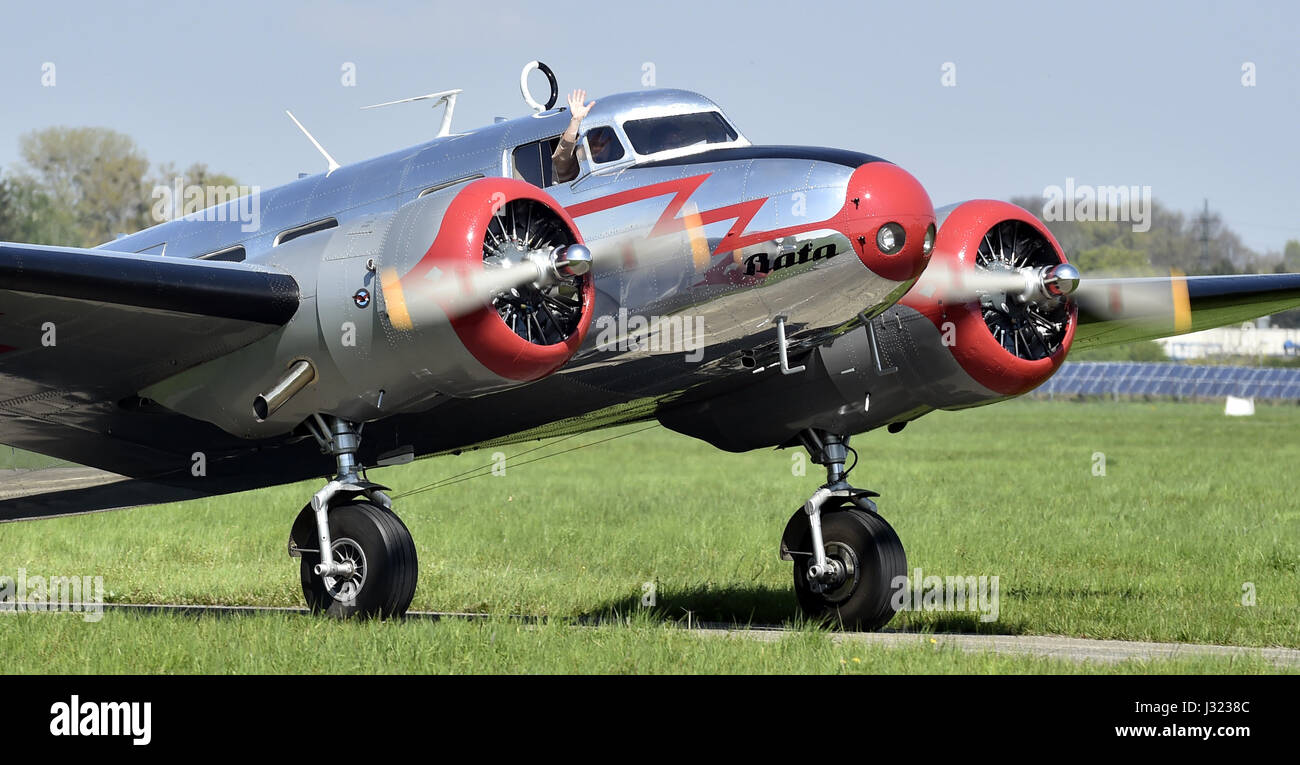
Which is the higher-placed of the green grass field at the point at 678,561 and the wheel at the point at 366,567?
the wheel at the point at 366,567

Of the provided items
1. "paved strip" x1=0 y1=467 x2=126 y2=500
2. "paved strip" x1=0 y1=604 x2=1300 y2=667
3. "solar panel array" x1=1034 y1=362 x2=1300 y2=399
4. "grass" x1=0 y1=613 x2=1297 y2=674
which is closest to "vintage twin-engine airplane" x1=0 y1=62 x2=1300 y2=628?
"paved strip" x1=0 y1=467 x2=126 y2=500

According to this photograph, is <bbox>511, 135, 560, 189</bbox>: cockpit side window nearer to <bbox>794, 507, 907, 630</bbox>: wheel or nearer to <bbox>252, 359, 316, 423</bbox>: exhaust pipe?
<bbox>252, 359, 316, 423</bbox>: exhaust pipe

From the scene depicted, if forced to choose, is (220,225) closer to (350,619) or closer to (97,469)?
(97,469)

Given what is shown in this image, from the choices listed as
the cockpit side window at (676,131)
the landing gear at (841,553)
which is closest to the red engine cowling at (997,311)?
the landing gear at (841,553)

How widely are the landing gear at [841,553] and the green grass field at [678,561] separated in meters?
0.96

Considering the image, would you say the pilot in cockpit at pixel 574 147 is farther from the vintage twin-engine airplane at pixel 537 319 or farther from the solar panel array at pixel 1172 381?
the solar panel array at pixel 1172 381

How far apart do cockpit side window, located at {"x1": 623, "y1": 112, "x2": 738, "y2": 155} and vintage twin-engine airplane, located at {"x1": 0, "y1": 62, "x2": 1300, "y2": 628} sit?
21 millimetres

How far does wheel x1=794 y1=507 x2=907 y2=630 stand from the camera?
13352mm

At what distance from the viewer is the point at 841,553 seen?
44.9 ft

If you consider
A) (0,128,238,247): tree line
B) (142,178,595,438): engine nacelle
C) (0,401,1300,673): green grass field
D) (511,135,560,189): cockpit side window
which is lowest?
(0,401,1300,673): green grass field

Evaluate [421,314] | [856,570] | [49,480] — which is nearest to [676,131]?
[421,314]

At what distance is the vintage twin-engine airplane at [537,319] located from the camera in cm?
1095

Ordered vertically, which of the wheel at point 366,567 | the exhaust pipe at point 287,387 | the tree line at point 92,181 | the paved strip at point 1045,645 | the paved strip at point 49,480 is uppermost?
the tree line at point 92,181

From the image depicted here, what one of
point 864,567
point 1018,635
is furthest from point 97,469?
point 1018,635
